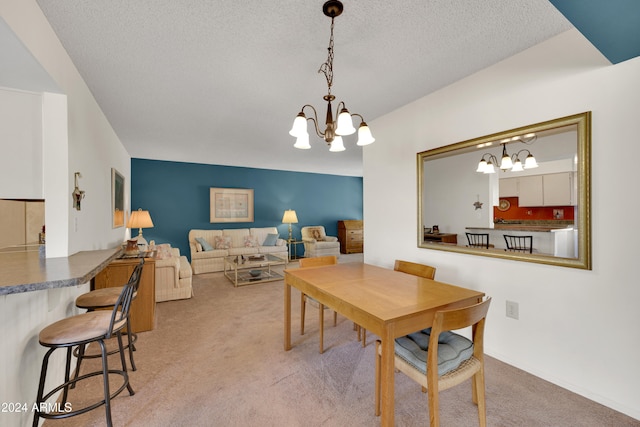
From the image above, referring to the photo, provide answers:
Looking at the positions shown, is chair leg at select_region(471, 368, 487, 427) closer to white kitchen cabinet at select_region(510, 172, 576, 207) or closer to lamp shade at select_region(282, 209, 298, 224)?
white kitchen cabinet at select_region(510, 172, 576, 207)

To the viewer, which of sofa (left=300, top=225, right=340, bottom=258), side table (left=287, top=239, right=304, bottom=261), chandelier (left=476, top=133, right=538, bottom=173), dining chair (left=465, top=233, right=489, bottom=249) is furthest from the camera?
side table (left=287, top=239, right=304, bottom=261)

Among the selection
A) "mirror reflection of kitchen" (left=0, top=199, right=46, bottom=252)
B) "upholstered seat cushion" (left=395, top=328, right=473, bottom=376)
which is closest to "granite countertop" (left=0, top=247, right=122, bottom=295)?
"mirror reflection of kitchen" (left=0, top=199, right=46, bottom=252)

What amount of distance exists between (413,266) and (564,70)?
1.70 metres

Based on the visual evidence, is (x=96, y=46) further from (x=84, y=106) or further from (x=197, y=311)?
(x=197, y=311)

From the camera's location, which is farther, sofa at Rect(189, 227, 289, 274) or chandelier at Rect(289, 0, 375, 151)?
sofa at Rect(189, 227, 289, 274)

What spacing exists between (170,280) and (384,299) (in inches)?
127

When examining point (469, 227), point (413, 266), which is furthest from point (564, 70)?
point (413, 266)

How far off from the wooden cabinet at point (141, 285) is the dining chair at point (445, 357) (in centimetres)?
240

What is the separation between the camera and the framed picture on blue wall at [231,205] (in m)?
6.19

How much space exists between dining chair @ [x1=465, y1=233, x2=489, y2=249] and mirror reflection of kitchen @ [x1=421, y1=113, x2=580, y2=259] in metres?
0.02

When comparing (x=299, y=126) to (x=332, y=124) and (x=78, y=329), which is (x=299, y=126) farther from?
(x=78, y=329)

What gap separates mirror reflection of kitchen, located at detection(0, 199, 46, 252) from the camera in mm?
2160

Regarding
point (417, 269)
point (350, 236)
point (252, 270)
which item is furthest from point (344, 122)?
point (350, 236)

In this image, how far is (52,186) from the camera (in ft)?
6.07
